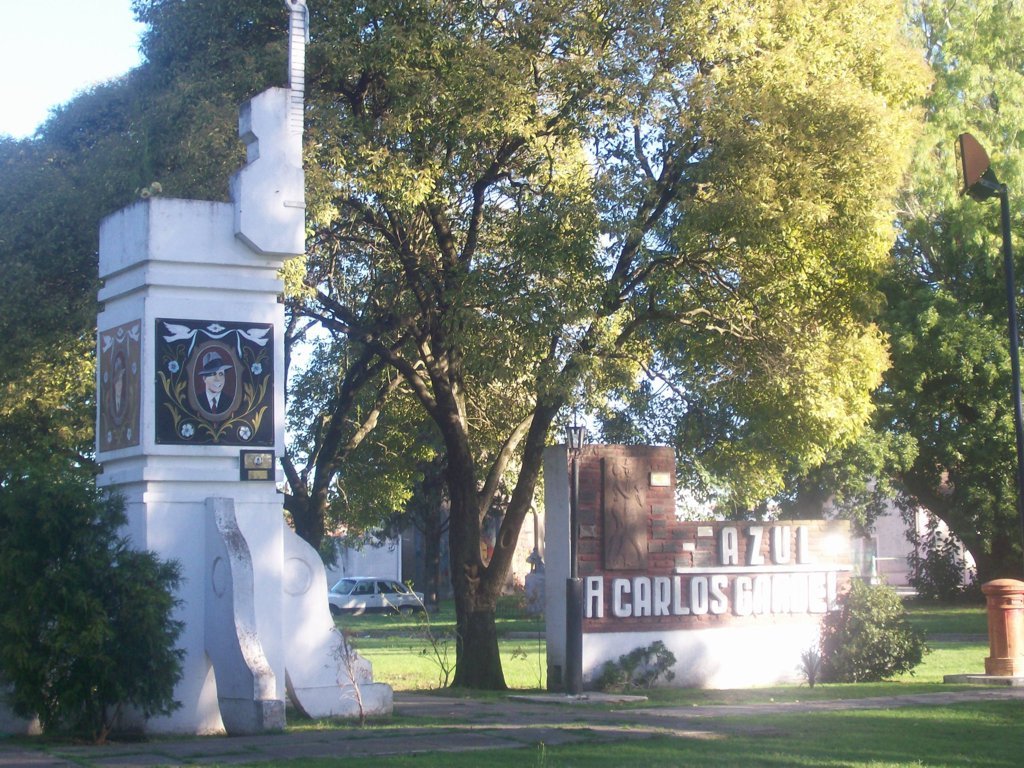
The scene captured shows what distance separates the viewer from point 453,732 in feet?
38.8

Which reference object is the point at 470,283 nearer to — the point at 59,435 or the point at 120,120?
the point at 120,120

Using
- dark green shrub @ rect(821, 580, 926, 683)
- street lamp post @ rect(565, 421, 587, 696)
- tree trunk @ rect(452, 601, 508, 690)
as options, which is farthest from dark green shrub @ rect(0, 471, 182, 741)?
dark green shrub @ rect(821, 580, 926, 683)

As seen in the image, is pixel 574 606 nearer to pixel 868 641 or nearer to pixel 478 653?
pixel 478 653

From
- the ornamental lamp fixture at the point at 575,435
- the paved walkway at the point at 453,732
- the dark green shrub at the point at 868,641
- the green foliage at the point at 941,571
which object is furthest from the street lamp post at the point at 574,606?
the green foliage at the point at 941,571

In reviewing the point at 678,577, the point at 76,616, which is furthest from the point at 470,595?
the point at 76,616

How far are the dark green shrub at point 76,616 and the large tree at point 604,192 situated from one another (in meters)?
5.52

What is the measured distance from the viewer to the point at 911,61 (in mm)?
18234

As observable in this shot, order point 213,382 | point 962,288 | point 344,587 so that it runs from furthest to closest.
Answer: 1. point 344,587
2. point 962,288
3. point 213,382

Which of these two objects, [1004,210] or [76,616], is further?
[1004,210]

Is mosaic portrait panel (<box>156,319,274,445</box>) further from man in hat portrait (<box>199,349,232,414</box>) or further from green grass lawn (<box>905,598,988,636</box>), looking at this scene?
green grass lawn (<box>905,598,988,636</box>)

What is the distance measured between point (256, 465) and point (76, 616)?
8.00 feet

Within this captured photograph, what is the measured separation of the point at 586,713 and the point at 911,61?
10.4 metres

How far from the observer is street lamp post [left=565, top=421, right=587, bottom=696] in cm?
1605

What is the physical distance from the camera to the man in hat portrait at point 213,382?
1236 cm
